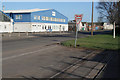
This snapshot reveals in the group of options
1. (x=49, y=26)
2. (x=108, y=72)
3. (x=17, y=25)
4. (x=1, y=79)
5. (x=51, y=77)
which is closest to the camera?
(x=1, y=79)

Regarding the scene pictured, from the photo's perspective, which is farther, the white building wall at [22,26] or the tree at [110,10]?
the white building wall at [22,26]

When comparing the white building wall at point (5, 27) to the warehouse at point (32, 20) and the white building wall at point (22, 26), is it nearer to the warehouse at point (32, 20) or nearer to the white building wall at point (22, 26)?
the white building wall at point (22, 26)

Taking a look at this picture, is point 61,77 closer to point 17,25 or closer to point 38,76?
point 38,76

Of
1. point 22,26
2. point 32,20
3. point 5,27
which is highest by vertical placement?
point 32,20

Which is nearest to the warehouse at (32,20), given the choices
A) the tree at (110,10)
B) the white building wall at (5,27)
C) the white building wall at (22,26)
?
the white building wall at (22,26)

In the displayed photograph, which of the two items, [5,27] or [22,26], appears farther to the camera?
[22,26]

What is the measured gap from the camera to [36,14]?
5831cm

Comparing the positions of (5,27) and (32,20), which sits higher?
A: (32,20)

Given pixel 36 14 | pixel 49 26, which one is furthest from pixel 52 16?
pixel 36 14

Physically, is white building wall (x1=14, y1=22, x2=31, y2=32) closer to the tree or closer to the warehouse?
the warehouse

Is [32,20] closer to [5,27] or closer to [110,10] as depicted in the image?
[5,27]

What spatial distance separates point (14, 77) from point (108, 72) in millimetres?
4091

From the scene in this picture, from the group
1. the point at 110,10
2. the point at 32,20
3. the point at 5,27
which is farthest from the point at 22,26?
the point at 110,10

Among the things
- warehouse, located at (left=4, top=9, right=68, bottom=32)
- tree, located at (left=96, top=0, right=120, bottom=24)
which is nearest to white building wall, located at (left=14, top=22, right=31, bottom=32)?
warehouse, located at (left=4, top=9, right=68, bottom=32)
